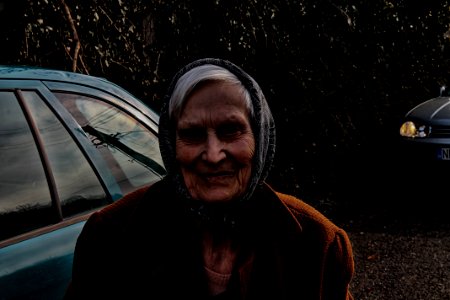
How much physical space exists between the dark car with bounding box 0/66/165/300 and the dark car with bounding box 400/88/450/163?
4.48 meters

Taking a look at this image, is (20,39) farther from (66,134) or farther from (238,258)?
(238,258)

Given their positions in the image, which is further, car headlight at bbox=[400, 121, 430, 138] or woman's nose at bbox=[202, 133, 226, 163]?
car headlight at bbox=[400, 121, 430, 138]

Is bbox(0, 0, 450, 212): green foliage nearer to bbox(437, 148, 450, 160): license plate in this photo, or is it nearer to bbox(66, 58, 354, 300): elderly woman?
bbox(437, 148, 450, 160): license plate

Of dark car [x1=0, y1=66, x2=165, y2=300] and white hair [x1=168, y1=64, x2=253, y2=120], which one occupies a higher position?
white hair [x1=168, y1=64, x2=253, y2=120]

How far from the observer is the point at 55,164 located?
6.50 ft

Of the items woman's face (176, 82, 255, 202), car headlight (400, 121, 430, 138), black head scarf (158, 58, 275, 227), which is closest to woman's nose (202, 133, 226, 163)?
woman's face (176, 82, 255, 202)

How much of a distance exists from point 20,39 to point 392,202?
191 inches

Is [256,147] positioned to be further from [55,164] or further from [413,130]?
[413,130]

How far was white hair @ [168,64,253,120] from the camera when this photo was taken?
1476 millimetres

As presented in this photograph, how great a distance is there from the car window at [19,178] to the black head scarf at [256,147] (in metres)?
0.62

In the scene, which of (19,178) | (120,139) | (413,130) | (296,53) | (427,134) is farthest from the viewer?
(296,53)

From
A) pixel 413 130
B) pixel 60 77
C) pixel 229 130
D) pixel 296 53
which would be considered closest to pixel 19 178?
pixel 60 77

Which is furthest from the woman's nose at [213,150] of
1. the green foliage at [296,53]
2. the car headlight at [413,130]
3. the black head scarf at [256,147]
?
the car headlight at [413,130]

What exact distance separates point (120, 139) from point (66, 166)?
1.18 feet
